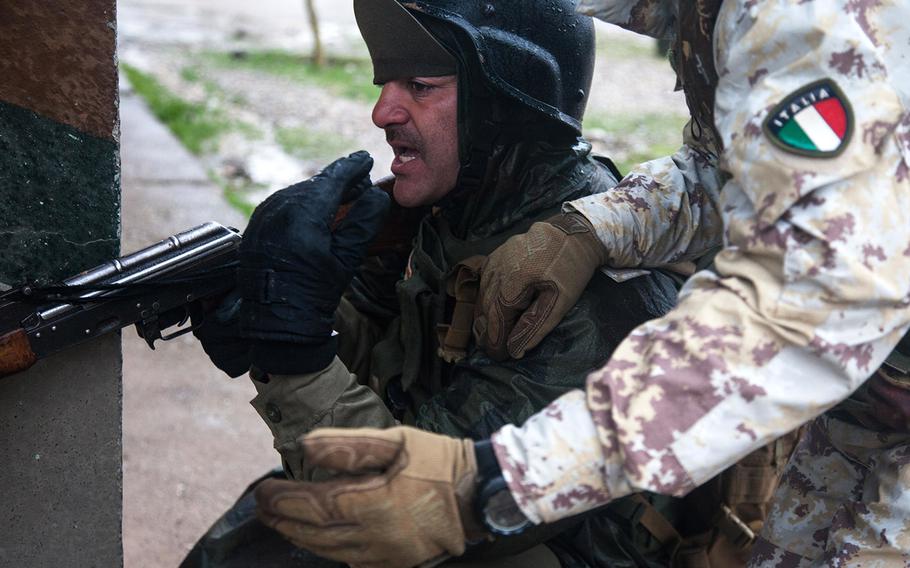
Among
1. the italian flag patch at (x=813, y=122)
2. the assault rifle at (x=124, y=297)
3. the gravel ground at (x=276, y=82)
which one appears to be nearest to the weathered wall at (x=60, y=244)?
the assault rifle at (x=124, y=297)

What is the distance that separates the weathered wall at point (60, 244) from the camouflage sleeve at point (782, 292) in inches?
45.5

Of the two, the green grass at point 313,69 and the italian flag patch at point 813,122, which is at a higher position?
the italian flag patch at point 813,122

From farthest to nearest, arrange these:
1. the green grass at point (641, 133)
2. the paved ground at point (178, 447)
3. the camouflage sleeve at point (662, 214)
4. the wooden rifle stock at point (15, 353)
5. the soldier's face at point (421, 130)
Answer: the green grass at point (641, 133), the paved ground at point (178, 447), the soldier's face at point (421, 130), the camouflage sleeve at point (662, 214), the wooden rifle stock at point (15, 353)

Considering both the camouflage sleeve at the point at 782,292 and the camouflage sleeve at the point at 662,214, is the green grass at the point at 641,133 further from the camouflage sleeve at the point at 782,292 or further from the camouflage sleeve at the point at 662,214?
the camouflage sleeve at the point at 782,292

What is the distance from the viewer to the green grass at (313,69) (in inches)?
393

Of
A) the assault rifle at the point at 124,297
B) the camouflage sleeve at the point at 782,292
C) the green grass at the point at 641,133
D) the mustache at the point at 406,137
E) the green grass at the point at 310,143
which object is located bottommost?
the green grass at the point at 310,143

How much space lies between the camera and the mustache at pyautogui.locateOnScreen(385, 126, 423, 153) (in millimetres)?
2414

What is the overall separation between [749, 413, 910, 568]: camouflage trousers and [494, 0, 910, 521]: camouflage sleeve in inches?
20.0

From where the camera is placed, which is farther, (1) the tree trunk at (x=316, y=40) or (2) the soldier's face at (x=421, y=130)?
(1) the tree trunk at (x=316, y=40)

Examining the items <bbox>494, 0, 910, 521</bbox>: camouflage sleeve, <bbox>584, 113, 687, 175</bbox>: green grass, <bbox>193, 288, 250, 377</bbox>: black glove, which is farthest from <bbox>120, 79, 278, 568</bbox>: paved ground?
<bbox>584, 113, 687, 175</bbox>: green grass

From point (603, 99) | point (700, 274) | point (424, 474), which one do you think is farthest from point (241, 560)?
point (603, 99)

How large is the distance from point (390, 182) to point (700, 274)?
1.28 meters

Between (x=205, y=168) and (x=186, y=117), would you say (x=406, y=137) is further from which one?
(x=186, y=117)

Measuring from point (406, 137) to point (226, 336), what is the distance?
0.59 metres
